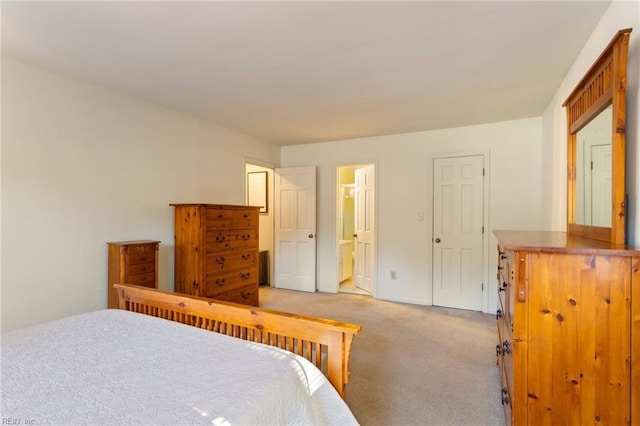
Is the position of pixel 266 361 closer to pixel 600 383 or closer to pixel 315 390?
pixel 315 390

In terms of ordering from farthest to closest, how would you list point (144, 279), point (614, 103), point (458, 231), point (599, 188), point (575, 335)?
point (458, 231), point (144, 279), point (599, 188), point (614, 103), point (575, 335)

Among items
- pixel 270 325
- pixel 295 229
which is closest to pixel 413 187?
pixel 295 229

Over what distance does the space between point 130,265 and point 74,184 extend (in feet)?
2.62

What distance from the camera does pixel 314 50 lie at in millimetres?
2102

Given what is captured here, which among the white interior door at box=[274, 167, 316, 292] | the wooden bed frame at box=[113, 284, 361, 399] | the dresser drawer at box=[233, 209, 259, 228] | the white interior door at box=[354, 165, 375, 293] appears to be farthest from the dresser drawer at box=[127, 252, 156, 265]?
the white interior door at box=[354, 165, 375, 293]

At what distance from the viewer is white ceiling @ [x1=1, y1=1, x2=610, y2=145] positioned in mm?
1698

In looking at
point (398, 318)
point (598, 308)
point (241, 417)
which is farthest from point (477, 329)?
point (241, 417)

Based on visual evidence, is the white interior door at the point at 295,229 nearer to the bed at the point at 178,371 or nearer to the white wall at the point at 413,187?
the white wall at the point at 413,187

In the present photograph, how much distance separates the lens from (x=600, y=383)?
49.3 inches

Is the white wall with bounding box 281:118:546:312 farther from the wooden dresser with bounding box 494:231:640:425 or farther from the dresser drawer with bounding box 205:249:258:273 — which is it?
the wooden dresser with bounding box 494:231:640:425

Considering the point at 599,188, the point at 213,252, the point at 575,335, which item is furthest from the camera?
the point at 213,252

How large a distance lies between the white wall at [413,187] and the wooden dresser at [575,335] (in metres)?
2.67

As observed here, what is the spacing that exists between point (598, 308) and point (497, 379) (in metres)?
1.40

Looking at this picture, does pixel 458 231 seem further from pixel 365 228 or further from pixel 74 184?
pixel 74 184
